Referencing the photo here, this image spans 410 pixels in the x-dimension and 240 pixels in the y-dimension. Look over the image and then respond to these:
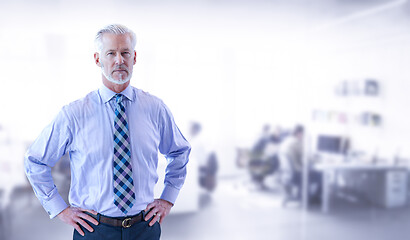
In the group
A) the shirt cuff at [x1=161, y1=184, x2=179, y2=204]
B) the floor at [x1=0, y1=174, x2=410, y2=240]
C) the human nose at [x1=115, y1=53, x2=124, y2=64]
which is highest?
the human nose at [x1=115, y1=53, x2=124, y2=64]

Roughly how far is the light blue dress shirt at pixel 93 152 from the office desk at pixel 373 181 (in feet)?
7.12

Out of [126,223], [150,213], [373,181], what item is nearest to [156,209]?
[150,213]

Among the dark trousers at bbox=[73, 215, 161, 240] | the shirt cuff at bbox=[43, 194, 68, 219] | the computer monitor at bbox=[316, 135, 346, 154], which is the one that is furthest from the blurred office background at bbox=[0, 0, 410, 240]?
the dark trousers at bbox=[73, 215, 161, 240]

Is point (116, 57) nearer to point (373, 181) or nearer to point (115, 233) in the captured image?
point (115, 233)

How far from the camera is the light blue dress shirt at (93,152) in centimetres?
148

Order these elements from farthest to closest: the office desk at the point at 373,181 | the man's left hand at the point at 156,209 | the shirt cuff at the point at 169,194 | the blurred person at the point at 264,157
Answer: the office desk at the point at 373,181 → the blurred person at the point at 264,157 → the shirt cuff at the point at 169,194 → the man's left hand at the point at 156,209

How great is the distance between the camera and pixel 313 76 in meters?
3.17

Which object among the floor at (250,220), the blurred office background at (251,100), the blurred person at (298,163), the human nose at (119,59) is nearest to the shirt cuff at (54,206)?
the human nose at (119,59)

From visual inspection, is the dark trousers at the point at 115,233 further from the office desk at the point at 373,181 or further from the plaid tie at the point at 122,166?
the office desk at the point at 373,181

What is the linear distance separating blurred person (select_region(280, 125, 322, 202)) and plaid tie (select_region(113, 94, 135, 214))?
1.97m

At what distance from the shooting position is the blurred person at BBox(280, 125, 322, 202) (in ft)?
10.5

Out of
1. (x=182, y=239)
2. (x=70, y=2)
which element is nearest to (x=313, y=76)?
(x=182, y=239)

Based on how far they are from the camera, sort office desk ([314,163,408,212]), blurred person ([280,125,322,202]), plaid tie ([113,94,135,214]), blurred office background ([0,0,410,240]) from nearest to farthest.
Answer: plaid tie ([113,94,135,214]) < blurred office background ([0,0,410,240]) < blurred person ([280,125,322,202]) < office desk ([314,163,408,212])

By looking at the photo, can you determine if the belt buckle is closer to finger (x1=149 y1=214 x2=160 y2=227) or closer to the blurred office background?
finger (x1=149 y1=214 x2=160 y2=227)
